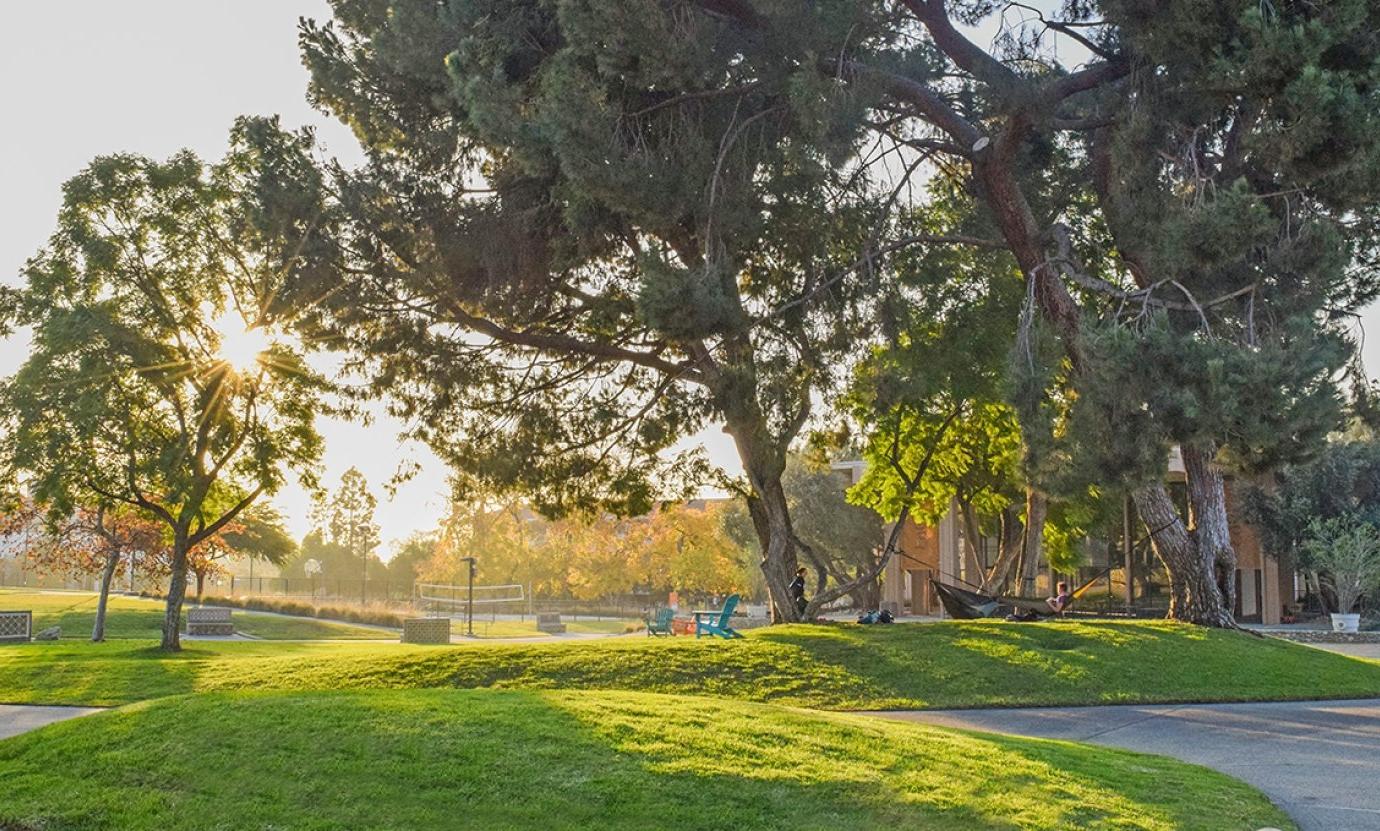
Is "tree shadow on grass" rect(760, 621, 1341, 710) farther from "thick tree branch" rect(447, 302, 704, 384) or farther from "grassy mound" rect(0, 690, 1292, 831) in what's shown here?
"grassy mound" rect(0, 690, 1292, 831)

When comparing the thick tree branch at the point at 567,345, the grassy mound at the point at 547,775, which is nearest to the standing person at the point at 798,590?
the thick tree branch at the point at 567,345

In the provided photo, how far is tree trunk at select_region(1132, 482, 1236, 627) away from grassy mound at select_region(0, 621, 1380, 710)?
43.5 inches

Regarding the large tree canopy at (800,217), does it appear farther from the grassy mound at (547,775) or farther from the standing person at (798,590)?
the grassy mound at (547,775)

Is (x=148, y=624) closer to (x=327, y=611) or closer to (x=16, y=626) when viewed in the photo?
(x=16, y=626)

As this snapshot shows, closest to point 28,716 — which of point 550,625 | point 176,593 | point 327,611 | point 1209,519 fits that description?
point 176,593

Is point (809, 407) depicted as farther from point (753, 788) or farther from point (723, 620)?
point (753, 788)

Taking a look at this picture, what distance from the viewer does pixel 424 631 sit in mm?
29953

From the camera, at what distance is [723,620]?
23109 mm

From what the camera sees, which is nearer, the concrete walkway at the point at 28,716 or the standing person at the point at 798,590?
the concrete walkway at the point at 28,716

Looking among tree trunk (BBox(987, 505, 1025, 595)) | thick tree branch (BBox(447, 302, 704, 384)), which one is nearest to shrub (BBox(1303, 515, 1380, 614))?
tree trunk (BBox(987, 505, 1025, 595))

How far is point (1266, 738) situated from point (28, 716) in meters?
13.4

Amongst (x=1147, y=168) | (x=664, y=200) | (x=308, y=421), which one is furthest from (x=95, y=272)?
(x=1147, y=168)

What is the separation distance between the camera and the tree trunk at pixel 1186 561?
811 inches

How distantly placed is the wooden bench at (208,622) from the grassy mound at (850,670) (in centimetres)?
1286
